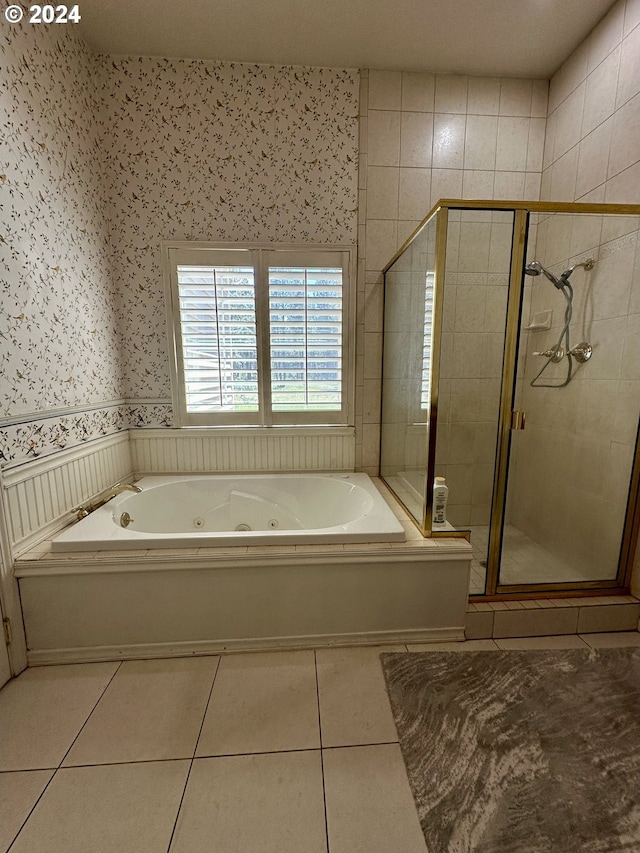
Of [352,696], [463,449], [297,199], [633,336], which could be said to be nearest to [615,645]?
[463,449]

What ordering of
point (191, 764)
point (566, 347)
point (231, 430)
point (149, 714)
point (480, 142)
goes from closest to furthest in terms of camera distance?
point (191, 764) < point (149, 714) < point (566, 347) < point (480, 142) < point (231, 430)

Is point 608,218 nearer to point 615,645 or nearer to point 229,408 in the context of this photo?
point 615,645

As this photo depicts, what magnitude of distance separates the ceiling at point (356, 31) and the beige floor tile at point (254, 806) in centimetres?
296

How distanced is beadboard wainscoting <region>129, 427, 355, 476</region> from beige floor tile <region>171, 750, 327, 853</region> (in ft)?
4.72

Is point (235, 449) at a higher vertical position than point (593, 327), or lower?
lower

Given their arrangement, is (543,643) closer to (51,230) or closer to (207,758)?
(207,758)

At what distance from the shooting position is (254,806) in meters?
0.96

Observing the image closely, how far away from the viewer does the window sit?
6.91 feet

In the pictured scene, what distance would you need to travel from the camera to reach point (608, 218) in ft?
5.16

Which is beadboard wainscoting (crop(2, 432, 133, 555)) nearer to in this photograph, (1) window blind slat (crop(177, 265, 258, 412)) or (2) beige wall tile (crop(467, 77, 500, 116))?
(1) window blind slat (crop(177, 265, 258, 412))

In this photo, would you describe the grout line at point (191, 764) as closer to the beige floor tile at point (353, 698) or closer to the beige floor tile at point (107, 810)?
the beige floor tile at point (107, 810)

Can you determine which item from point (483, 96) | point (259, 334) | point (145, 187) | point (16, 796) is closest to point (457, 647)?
point (16, 796)

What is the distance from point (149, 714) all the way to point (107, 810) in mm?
273

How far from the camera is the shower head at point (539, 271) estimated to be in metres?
1.50
